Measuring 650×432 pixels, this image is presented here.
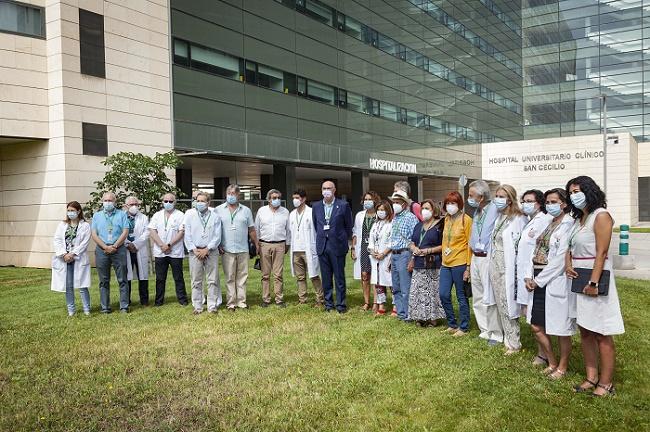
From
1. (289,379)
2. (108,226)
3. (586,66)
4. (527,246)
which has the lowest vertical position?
(289,379)

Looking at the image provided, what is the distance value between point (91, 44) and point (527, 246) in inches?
655

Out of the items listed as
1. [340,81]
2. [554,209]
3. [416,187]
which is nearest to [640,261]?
[554,209]

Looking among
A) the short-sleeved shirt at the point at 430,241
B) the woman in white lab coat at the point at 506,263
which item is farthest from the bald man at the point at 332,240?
the woman in white lab coat at the point at 506,263

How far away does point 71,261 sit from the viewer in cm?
938

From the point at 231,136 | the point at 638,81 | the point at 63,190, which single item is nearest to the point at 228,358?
the point at 63,190

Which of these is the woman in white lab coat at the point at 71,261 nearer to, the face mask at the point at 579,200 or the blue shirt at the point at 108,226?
the blue shirt at the point at 108,226

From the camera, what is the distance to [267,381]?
5.69 meters

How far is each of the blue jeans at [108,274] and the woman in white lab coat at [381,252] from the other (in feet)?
14.2

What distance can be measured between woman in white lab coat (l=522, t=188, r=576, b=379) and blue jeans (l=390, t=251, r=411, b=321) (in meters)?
2.72

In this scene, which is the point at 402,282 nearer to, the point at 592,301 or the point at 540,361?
the point at 540,361

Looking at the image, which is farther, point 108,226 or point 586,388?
point 108,226

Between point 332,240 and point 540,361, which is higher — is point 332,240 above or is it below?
above

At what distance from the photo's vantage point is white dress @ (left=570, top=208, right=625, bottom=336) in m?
4.92

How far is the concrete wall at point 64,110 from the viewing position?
56.4 ft
